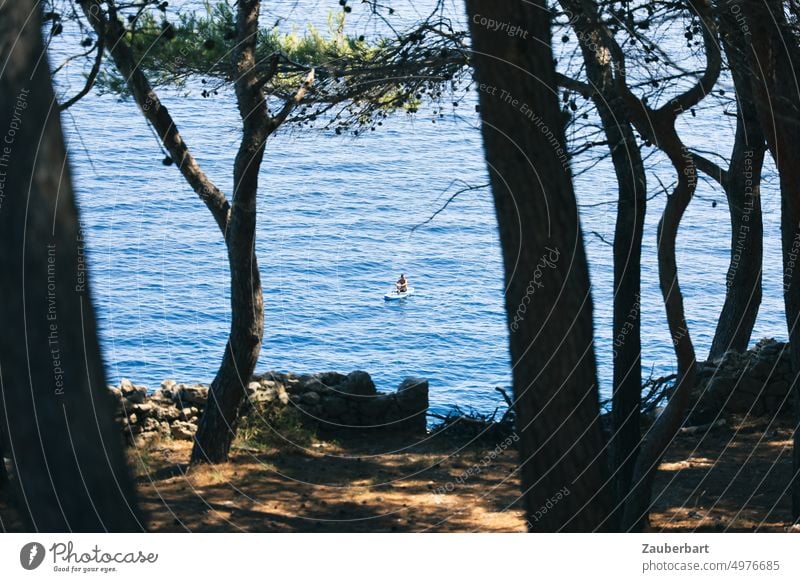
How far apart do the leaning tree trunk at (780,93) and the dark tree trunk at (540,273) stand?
2.41 meters

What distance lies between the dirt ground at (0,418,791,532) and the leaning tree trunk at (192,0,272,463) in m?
0.40

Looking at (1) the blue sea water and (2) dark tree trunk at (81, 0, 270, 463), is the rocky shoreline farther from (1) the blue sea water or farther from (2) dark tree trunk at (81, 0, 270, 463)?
(1) the blue sea water

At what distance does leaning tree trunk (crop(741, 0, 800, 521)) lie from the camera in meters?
6.55

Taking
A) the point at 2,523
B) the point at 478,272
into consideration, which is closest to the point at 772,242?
the point at 478,272

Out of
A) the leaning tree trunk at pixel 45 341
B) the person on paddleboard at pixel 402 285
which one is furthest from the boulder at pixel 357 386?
the person on paddleboard at pixel 402 285

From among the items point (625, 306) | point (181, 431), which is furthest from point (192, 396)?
point (625, 306)

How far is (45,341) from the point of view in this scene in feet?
10.5

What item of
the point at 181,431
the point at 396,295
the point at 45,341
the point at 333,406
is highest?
the point at 45,341

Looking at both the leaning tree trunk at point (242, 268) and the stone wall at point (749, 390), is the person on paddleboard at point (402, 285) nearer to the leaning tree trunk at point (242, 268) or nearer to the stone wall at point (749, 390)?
the stone wall at point (749, 390)

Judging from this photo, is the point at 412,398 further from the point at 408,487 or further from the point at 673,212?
the point at 673,212

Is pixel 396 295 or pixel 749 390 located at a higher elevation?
pixel 749 390

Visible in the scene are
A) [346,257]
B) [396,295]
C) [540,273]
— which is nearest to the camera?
[540,273]

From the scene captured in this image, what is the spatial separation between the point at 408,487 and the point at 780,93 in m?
4.67

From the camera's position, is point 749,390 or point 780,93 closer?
point 780,93
